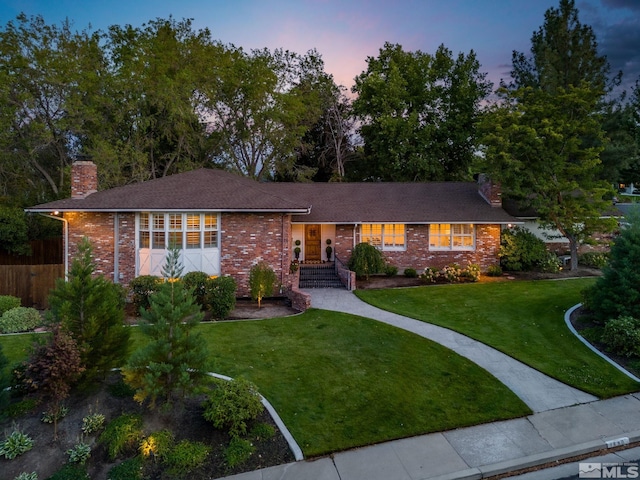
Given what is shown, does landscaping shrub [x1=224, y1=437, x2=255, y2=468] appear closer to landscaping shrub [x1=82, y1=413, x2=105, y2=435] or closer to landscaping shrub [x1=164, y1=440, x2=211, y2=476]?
landscaping shrub [x1=164, y1=440, x2=211, y2=476]

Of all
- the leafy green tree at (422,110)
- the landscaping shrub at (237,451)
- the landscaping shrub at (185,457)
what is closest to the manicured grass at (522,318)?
the landscaping shrub at (237,451)

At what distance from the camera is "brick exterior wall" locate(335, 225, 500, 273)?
20.1 meters

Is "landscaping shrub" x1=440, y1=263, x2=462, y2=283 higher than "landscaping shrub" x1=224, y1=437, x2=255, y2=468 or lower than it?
higher

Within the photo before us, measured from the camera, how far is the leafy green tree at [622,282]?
10234 millimetres

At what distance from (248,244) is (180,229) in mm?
2889

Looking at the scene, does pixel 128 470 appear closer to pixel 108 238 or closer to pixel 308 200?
pixel 108 238

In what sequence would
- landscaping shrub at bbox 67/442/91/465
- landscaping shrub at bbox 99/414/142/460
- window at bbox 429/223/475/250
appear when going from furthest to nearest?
window at bbox 429/223/475/250 → landscaping shrub at bbox 99/414/142/460 → landscaping shrub at bbox 67/442/91/465

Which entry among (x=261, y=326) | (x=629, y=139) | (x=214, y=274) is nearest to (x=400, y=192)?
(x=214, y=274)

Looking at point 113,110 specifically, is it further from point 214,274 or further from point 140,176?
point 214,274

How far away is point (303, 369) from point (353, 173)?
3037 cm

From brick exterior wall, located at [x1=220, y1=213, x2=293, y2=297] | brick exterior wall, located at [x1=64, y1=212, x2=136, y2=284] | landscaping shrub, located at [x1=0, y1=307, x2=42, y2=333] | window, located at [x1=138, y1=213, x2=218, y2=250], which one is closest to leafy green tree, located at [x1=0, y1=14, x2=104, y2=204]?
brick exterior wall, located at [x1=64, y1=212, x2=136, y2=284]

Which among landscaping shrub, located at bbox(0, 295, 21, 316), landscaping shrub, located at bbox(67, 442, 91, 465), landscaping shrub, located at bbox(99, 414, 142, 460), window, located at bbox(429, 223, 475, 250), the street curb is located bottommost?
the street curb

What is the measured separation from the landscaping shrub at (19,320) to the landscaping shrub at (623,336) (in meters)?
16.9

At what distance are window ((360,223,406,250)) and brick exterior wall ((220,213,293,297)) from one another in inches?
235
